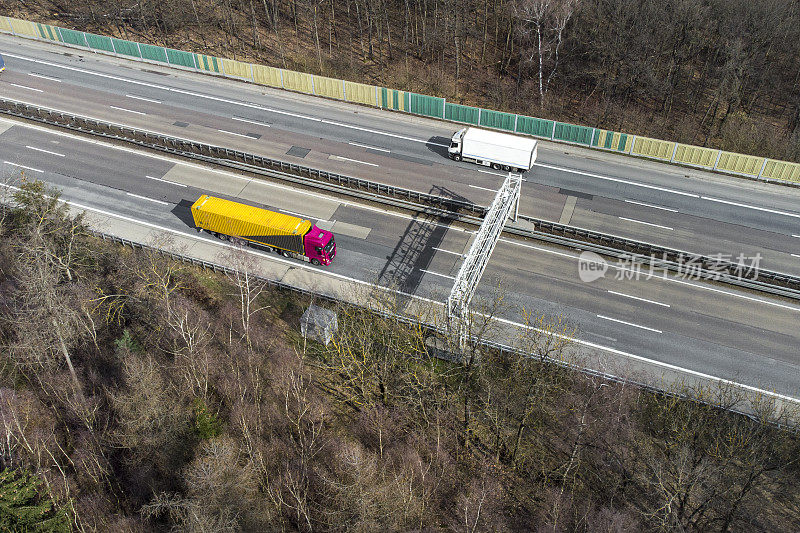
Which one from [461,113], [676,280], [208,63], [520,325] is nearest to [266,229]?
[520,325]

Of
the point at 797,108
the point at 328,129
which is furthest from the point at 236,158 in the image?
the point at 797,108

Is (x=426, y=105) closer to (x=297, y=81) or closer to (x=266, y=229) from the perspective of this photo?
(x=297, y=81)

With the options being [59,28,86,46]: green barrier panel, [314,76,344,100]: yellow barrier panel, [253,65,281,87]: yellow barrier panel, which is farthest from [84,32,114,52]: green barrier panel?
[314,76,344,100]: yellow barrier panel

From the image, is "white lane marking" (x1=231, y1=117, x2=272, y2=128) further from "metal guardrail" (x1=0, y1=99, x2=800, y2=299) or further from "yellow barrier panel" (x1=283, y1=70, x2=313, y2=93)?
"yellow barrier panel" (x1=283, y1=70, x2=313, y2=93)

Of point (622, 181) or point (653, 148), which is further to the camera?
point (653, 148)

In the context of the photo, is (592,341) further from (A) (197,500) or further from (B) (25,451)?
(B) (25,451)

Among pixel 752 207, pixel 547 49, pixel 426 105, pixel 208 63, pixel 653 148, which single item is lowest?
pixel 752 207

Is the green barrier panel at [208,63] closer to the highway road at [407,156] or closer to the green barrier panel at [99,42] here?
the highway road at [407,156]
